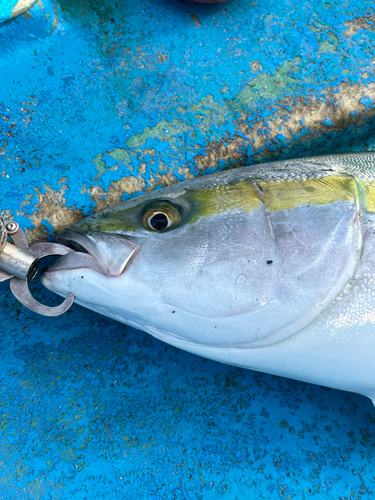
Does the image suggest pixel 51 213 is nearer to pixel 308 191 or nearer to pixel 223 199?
pixel 223 199

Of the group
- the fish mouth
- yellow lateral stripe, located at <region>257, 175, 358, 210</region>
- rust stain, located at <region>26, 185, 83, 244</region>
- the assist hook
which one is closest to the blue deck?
rust stain, located at <region>26, 185, 83, 244</region>

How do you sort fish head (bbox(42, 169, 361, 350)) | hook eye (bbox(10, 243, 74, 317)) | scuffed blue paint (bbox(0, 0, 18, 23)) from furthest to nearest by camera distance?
scuffed blue paint (bbox(0, 0, 18, 23)) → hook eye (bbox(10, 243, 74, 317)) → fish head (bbox(42, 169, 361, 350))

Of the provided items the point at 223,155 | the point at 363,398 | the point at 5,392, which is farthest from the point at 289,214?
the point at 5,392

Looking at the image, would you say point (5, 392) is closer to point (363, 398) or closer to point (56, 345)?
point (56, 345)

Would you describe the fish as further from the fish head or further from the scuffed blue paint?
the scuffed blue paint

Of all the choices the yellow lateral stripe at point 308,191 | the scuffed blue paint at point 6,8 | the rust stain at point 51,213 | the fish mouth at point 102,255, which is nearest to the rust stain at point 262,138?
the rust stain at point 51,213

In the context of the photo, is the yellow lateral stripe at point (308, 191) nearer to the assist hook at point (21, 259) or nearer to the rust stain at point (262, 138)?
the rust stain at point (262, 138)
